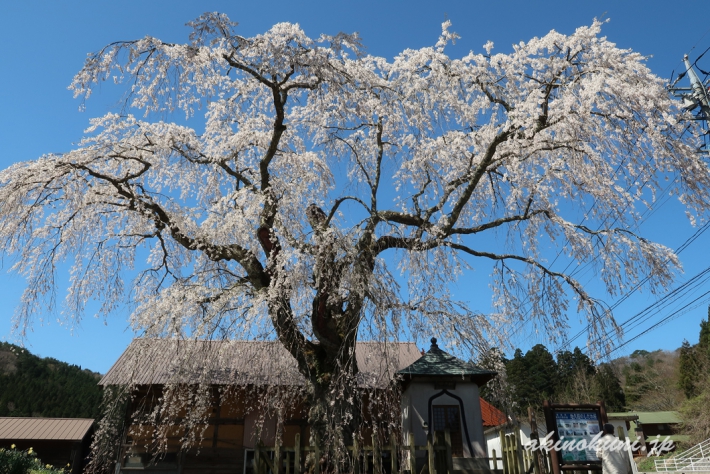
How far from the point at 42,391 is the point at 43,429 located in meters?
11.1

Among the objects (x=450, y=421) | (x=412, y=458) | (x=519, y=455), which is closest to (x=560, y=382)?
(x=450, y=421)

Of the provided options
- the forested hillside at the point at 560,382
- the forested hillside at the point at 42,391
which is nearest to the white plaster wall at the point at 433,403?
the forested hillside at the point at 42,391

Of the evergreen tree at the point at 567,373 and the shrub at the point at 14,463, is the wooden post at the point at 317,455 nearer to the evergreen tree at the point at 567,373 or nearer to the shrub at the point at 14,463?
the shrub at the point at 14,463

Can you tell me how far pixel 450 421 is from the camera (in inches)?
406

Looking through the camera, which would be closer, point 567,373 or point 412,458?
point 412,458

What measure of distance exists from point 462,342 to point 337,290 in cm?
176

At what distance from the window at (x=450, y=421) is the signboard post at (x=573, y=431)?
3689 millimetres

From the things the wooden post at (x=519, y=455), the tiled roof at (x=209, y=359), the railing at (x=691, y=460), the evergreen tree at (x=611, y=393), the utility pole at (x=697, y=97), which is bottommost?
the railing at (x=691, y=460)

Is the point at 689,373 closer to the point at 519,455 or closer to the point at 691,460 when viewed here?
the point at 691,460

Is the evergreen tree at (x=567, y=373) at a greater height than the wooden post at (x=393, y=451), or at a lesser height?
greater

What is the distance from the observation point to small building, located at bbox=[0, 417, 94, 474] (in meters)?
13.4

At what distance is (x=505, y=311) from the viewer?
712cm

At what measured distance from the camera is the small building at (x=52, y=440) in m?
13.4

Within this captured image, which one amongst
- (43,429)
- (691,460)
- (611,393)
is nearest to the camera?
(43,429)
